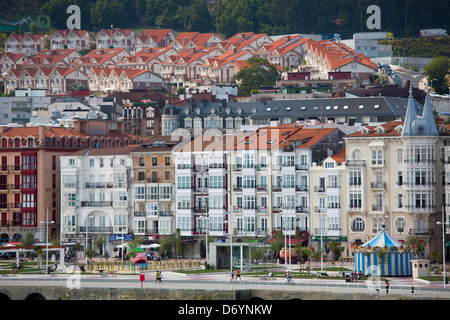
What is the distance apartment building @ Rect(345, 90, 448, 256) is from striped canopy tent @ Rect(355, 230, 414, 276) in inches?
657

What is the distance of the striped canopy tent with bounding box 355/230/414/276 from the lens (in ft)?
382

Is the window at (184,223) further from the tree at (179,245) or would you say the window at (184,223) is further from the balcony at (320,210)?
the balcony at (320,210)

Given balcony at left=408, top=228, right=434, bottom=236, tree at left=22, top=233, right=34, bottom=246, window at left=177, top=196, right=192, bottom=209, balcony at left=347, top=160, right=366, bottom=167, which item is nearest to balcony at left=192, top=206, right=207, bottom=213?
window at left=177, top=196, right=192, bottom=209

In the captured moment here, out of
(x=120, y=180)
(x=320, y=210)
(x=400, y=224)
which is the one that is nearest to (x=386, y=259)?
(x=400, y=224)

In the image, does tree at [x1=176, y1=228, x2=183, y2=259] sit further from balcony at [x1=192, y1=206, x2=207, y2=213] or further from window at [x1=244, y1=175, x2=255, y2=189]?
window at [x1=244, y1=175, x2=255, y2=189]

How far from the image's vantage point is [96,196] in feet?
519

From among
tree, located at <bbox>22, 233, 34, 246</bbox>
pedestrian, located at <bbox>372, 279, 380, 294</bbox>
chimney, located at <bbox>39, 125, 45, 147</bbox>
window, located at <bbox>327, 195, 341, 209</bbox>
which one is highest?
chimney, located at <bbox>39, 125, 45, 147</bbox>

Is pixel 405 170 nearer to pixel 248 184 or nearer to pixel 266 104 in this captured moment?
pixel 248 184

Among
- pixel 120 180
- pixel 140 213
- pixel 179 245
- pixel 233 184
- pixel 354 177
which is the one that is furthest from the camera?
pixel 120 180

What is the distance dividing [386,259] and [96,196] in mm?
49966

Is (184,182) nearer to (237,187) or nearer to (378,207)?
(237,187)
